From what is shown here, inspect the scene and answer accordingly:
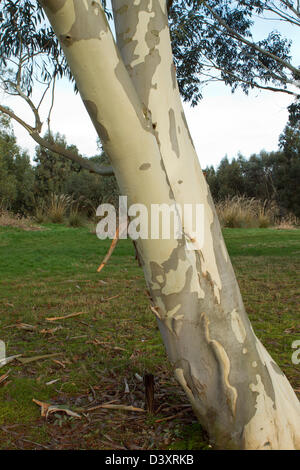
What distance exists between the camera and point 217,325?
58.1 inches

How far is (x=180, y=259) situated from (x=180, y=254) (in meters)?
0.02

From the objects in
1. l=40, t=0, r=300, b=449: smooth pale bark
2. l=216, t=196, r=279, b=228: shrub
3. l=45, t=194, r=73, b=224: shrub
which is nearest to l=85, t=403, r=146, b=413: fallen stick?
l=40, t=0, r=300, b=449: smooth pale bark

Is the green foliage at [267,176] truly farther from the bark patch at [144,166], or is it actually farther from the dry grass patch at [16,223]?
the bark patch at [144,166]

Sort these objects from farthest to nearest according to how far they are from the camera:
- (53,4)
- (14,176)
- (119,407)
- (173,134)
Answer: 1. (14,176)
2. (119,407)
3. (173,134)
4. (53,4)

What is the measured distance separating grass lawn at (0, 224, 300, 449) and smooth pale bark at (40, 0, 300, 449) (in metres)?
0.26

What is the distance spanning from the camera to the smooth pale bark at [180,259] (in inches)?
53.7

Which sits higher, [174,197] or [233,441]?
[174,197]

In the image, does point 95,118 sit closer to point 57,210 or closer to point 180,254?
point 180,254

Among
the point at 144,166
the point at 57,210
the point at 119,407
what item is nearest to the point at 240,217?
the point at 57,210

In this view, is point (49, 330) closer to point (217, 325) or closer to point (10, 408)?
point (10, 408)

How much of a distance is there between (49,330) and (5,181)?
15.0 metres

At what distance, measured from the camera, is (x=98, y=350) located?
2.44 meters

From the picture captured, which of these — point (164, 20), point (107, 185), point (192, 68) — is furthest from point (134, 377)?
point (107, 185)

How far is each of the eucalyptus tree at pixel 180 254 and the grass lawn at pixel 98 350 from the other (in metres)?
0.27
